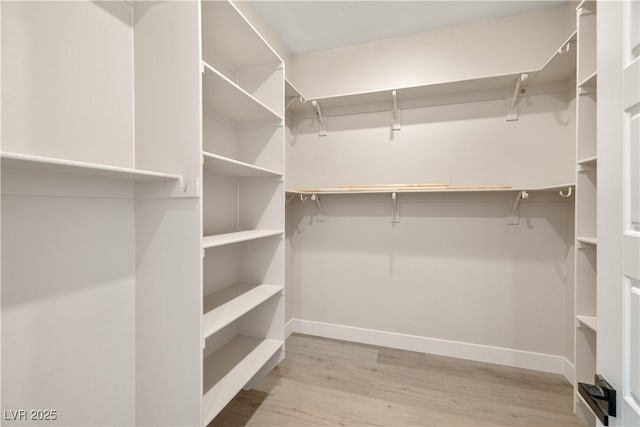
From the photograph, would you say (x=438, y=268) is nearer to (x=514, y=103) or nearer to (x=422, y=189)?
(x=422, y=189)

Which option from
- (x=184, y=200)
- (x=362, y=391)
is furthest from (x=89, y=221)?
(x=362, y=391)

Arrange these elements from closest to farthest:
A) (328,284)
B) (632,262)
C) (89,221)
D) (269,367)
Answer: (632,262)
(89,221)
(269,367)
(328,284)

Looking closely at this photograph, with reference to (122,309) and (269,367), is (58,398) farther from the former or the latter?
(269,367)

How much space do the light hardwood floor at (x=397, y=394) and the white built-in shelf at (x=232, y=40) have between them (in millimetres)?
2225

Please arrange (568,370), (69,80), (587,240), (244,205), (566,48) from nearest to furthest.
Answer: (69,80)
(587,240)
(566,48)
(568,370)
(244,205)

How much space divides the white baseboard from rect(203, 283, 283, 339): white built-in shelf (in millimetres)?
896

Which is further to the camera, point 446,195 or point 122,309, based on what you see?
point 446,195

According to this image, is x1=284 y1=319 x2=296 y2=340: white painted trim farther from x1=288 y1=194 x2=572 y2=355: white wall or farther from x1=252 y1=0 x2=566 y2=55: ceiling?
x1=252 y1=0 x2=566 y2=55: ceiling

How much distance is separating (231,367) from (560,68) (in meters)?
2.88

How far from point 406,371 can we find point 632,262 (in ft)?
6.10

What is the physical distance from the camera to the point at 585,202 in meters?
1.60

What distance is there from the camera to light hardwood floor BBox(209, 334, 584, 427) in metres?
1.61

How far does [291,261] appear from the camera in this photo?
8.93 feet

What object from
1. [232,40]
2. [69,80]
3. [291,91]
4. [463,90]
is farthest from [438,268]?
[69,80]
